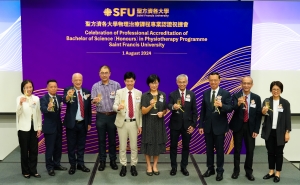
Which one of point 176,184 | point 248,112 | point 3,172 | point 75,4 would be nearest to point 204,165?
point 176,184

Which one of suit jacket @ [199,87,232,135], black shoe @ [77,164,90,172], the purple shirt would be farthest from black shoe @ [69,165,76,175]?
suit jacket @ [199,87,232,135]

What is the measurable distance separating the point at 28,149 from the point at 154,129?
192 cm

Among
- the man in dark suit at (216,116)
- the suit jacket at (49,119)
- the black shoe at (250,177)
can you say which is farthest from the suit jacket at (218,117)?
the suit jacket at (49,119)

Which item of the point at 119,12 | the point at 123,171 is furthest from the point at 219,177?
the point at 119,12

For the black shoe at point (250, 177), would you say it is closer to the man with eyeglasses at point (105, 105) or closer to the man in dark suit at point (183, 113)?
the man in dark suit at point (183, 113)

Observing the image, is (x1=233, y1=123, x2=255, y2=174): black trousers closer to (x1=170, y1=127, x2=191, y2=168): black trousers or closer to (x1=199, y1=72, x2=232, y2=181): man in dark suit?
(x1=199, y1=72, x2=232, y2=181): man in dark suit

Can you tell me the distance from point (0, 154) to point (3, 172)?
53.8 inches

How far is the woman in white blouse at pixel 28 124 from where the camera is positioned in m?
4.38

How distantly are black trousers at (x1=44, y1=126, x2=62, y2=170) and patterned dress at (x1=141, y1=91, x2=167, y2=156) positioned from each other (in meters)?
1.33

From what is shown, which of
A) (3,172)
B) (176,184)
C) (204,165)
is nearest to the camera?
(176,184)

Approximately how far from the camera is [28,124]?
438 centimetres

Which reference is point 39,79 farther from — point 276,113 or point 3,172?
Answer: point 276,113

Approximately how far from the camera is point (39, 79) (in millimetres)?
5508

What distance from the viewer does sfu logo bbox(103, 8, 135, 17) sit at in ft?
17.8
